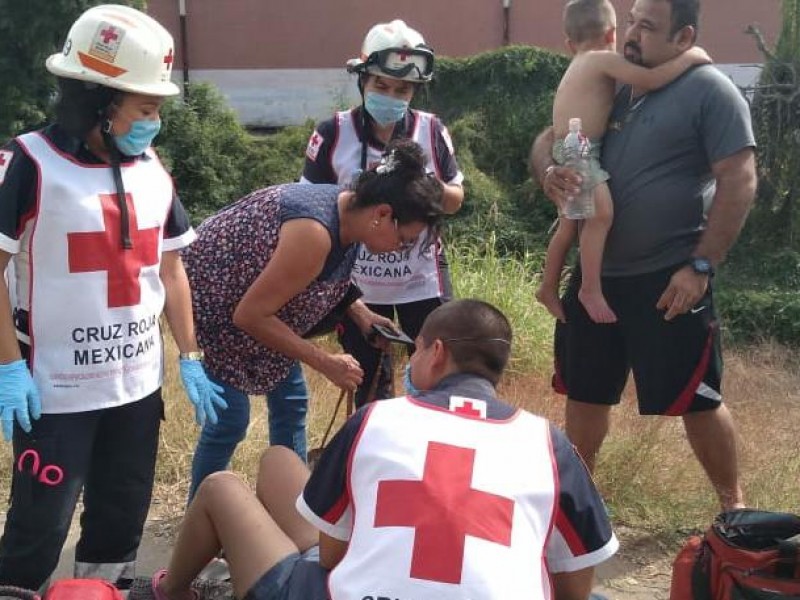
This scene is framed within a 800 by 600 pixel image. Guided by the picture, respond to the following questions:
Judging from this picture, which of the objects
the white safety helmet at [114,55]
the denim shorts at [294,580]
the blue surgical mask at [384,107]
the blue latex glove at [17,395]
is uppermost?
the white safety helmet at [114,55]

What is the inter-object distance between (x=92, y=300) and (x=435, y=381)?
0.98m

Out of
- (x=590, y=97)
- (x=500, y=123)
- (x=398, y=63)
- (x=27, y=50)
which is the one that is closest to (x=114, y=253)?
(x=398, y=63)

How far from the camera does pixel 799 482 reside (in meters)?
3.93

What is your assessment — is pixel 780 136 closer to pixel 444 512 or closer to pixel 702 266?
pixel 702 266

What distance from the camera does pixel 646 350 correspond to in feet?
→ 10.9

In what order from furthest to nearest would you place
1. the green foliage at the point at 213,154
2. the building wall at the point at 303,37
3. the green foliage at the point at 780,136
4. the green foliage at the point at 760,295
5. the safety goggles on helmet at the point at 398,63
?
the building wall at the point at 303,37
the green foliage at the point at 213,154
the green foliage at the point at 780,136
the green foliage at the point at 760,295
the safety goggles on helmet at the point at 398,63

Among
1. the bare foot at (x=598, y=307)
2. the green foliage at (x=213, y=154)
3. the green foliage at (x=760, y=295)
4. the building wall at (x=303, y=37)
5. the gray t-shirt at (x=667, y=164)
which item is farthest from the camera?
the building wall at (x=303, y=37)

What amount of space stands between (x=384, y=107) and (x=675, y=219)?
120cm

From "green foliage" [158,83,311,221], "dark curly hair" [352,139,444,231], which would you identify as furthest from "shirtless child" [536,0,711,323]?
"green foliage" [158,83,311,221]

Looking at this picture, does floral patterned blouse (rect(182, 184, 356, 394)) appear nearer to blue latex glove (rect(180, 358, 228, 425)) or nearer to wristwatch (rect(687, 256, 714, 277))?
blue latex glove (rect(180, 358, 228, 425))

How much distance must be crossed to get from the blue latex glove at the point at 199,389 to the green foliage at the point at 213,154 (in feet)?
27.3

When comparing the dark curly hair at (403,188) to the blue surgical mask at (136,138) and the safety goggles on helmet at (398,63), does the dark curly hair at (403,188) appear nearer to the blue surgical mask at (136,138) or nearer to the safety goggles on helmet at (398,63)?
the blue surgical mask at (136,138)

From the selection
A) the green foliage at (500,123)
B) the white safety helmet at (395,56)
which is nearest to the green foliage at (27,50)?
the green foliage at (500,123)

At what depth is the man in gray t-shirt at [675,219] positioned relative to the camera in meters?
3.15
